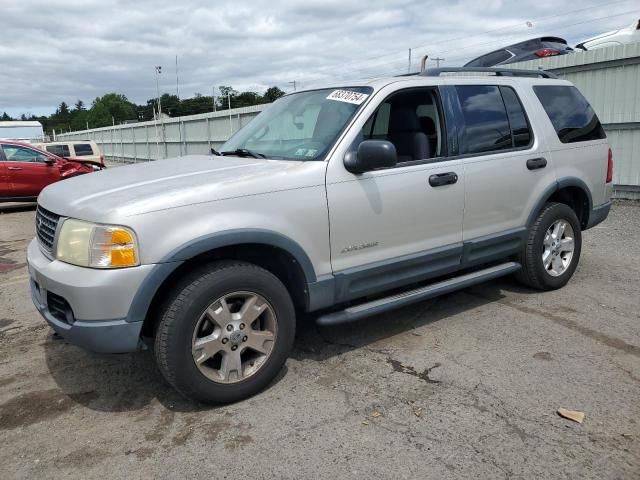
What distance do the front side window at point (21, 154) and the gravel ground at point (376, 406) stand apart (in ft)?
31.0

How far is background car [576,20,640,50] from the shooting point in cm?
1060

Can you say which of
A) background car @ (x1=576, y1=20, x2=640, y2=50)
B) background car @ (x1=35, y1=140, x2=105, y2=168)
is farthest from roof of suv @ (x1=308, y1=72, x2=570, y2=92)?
background car @ (x1=35, y1=140, x2=105, y2=168)

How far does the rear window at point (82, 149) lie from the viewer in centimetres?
1908

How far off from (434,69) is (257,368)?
8.92 ft

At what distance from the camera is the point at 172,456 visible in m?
2.75

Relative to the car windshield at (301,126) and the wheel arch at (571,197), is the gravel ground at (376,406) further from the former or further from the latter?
the car windshield at (301,126)

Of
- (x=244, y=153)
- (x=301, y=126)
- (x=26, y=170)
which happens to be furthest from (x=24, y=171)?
(x=301, y=126)

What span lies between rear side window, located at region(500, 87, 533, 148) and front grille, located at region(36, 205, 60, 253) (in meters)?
3.58

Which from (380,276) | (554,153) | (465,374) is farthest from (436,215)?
(554,153)

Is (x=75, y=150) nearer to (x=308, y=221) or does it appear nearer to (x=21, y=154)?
(x=21, y=154)

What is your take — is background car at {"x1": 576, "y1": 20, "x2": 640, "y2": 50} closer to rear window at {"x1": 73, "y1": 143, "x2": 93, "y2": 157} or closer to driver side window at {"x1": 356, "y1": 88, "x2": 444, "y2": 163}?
driver side window at {"x1": 356, "y1": 88, "x2": 444, "y2": 163}

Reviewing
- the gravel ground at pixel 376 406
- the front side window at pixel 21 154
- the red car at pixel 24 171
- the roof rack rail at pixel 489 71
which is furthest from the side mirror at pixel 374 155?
the front side window at pixel 21 154

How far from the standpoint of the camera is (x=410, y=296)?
12.8ft

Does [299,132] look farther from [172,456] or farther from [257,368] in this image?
[172,456]
